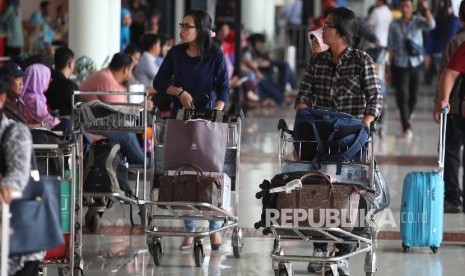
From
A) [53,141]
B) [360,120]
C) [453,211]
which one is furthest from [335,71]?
[453,211]

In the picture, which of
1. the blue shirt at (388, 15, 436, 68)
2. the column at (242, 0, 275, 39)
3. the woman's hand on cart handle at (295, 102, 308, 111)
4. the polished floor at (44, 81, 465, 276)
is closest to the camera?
the woman's hand on cart handle at (295, 102, 308, 111)

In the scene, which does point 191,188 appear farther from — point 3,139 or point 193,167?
point 3,139

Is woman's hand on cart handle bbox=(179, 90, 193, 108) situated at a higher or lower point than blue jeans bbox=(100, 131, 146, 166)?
higher

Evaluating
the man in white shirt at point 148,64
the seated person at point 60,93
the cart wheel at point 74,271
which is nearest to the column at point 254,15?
the man in white shirt at point 148,64

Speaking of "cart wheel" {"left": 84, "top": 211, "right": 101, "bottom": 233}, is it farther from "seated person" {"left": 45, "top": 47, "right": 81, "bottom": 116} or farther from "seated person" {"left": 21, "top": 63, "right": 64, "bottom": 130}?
"seated person" {"left": 45, "top": 47, "right": 81, "bottom": 116}

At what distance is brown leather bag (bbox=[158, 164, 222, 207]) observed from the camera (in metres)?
9.21

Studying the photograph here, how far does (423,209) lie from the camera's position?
32.9 ft

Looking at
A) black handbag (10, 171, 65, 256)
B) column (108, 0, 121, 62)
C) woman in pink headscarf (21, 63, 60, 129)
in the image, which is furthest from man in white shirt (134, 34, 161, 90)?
black handbag (10, 171, 65, 256)

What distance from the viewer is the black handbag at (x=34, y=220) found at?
643 centimetres

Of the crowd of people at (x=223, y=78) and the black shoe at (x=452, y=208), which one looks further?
the black shoe at (x=452, y=208)

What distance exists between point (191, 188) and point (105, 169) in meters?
1.68

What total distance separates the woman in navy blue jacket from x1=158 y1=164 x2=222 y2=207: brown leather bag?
872 mm

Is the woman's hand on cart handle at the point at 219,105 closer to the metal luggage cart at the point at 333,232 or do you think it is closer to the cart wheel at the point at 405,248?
the metal luggage cart at the point at 333,232

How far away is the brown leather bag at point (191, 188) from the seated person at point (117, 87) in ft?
Answer: 8.67
